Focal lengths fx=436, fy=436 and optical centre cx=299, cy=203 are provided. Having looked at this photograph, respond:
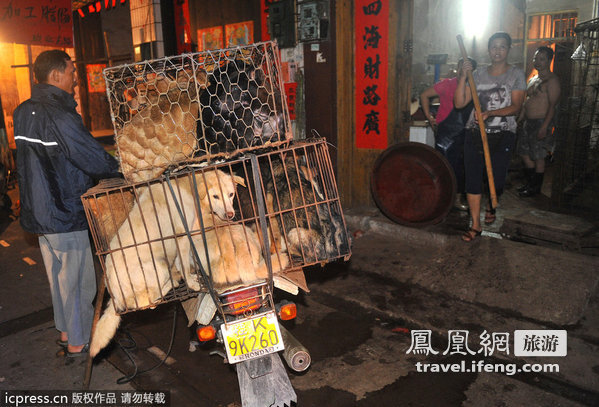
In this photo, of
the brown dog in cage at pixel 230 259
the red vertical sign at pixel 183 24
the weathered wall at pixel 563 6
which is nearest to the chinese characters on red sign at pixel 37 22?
the red vertical sign at pixel 183 24

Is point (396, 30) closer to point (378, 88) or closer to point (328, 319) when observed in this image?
point (378, 88)

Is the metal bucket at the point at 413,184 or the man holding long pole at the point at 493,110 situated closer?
the man holding long pole at the point at 493,110

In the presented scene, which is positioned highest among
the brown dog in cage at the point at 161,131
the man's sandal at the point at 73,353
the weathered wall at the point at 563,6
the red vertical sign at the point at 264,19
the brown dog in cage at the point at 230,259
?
the weathered wall at the point at 563,6

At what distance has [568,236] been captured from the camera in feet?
17.0

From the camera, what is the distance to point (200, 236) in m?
2.59

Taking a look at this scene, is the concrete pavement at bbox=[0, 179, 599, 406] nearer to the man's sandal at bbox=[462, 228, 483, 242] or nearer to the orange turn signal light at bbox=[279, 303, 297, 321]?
the man's sandal at bbox=[462, 228, 483, 242]

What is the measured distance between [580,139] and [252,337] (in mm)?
5907

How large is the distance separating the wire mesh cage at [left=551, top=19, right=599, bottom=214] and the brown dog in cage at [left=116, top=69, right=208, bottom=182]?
18.1ft

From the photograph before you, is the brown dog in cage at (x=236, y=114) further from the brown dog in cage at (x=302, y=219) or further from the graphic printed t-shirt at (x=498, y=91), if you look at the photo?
the graphic printed t-shirt at (x=498, y=91)

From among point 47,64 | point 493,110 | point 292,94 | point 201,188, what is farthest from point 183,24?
point 201,188

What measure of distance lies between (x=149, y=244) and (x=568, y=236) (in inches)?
192

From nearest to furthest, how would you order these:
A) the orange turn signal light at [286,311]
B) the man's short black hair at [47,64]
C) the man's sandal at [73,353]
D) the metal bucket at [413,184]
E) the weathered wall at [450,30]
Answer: the orange turn signal light at [286,311]
the man's short black hair at [47,64]
the man's sandal at [73,353]
the metal bucket at [413,184]
the weathered wall at [450,30]

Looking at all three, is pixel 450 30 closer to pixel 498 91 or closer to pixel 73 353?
pixel 498 91

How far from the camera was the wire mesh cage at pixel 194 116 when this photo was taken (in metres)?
2.73
